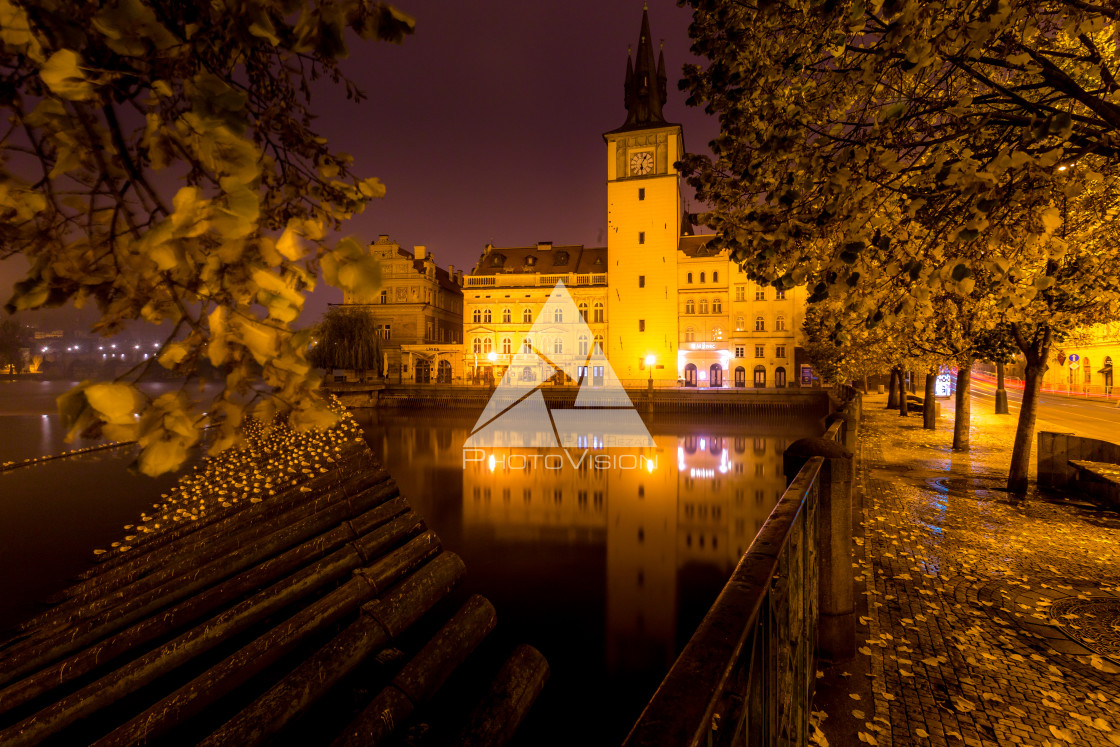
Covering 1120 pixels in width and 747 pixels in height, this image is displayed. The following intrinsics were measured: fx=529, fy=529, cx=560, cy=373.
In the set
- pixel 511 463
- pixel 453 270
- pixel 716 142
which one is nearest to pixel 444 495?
pixel 511 463

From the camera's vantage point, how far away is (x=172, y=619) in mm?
6848

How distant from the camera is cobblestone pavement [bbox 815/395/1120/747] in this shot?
385cm

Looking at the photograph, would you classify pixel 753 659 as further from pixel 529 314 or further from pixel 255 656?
pixel 529 314

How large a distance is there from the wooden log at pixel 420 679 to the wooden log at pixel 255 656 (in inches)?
57.3

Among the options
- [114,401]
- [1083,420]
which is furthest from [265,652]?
[1083,420]

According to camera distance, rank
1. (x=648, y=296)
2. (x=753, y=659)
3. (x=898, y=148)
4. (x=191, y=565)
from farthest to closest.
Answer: (x=648, y=296) → (x=191, y=565) → (x=898, y=148) → (x=753, y=659)

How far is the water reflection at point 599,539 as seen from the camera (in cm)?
864

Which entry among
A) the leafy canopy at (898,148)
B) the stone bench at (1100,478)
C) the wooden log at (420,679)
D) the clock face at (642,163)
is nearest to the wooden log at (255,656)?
the wooden log at (420,679)

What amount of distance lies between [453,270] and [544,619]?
6112 cm

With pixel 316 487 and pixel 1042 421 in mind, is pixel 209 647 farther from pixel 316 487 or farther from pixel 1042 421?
pixel 1042 421

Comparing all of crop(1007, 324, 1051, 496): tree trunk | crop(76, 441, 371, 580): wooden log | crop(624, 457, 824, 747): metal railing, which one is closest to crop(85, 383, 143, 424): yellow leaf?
crop(624, 457, 824, 747): metal railing

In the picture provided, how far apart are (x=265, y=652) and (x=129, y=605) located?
2.87 metres

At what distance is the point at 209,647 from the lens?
6375 millimetres

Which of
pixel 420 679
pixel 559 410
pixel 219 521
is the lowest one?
pixel 559 410
